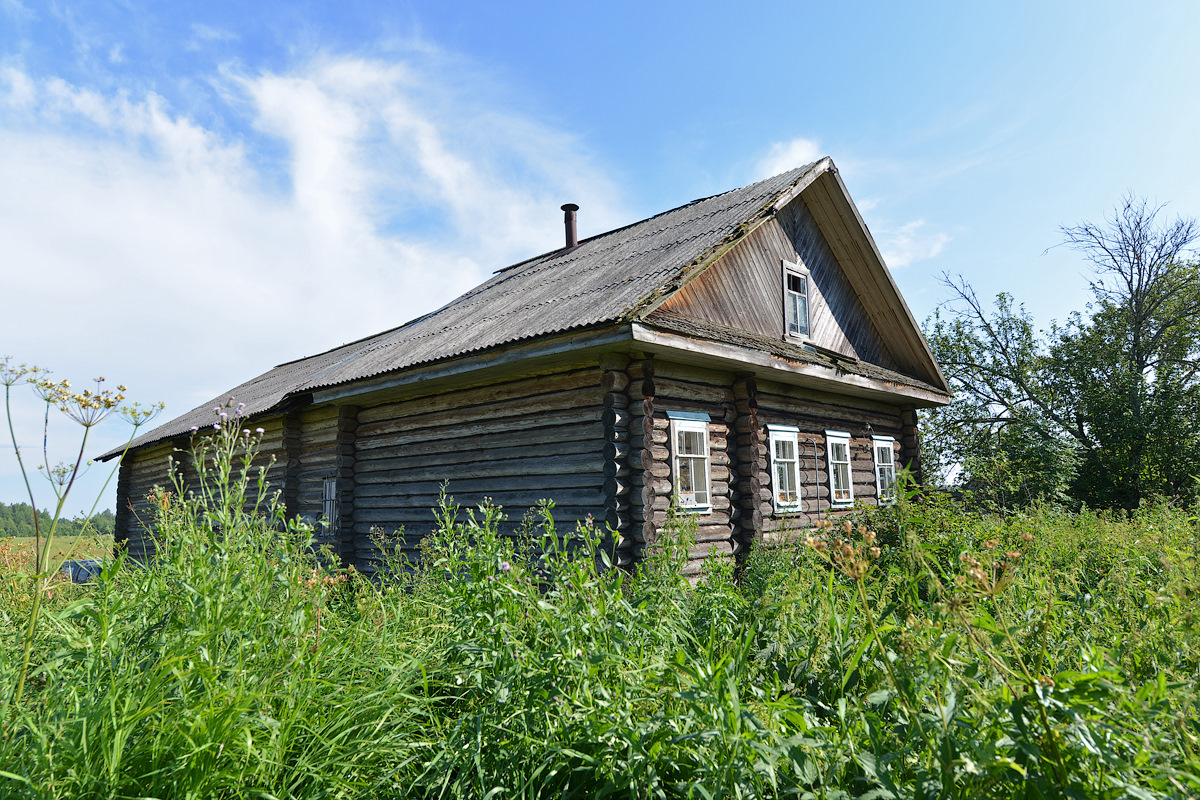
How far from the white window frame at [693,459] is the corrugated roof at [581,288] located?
1.96 m

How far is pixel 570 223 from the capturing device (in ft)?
50.9

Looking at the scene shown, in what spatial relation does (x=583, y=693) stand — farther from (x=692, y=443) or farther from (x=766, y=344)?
(x=766, y=344)

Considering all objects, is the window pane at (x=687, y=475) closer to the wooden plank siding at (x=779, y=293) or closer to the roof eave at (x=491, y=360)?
the wooden plank siding at (x=779, y=293)

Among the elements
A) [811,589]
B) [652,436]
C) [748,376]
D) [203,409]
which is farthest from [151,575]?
[203,409]

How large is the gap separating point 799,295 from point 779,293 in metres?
0.80

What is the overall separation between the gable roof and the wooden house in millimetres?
56

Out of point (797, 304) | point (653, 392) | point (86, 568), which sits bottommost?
Answer: point (86, 568)

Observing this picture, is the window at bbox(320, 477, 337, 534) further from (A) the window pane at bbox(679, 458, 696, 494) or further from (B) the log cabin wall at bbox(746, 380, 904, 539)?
(B) the log cabin wall at bbox(746, 380, 904, 539)

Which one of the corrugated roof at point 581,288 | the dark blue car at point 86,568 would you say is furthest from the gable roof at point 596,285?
the dark blue car at point 86,568

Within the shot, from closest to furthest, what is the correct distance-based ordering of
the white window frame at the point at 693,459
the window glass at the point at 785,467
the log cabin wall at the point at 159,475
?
the white window frame at the point at 693,459
the window glass at the point at 785,467
the log cabin wall at the point at 159,475

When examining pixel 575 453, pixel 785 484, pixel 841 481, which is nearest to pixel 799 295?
pixel 785 484

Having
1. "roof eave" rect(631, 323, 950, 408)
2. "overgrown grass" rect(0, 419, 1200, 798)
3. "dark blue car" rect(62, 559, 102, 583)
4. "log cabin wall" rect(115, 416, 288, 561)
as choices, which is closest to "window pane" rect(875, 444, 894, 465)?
"roof eave" rect(631, 323, 950, 408)

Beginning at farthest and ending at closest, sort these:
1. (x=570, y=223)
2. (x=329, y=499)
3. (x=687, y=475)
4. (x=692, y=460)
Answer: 1. (x=570, y=223)
2. (x=329, y=499)
3. (x=692, y=460)
4. (x=687, y=475)

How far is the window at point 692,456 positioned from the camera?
28.3ft
